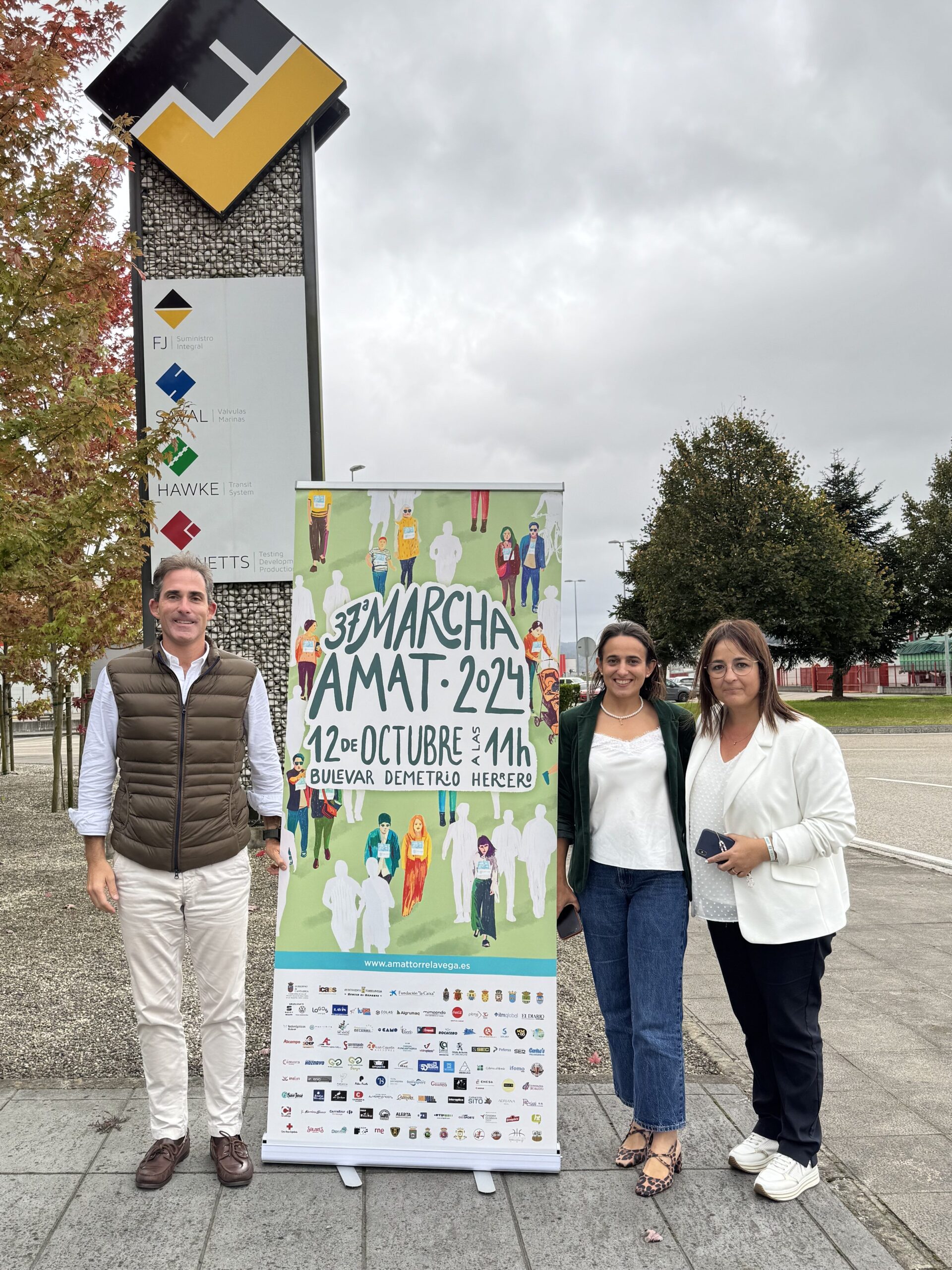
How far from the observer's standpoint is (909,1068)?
4.18m

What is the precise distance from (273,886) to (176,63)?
7323mm

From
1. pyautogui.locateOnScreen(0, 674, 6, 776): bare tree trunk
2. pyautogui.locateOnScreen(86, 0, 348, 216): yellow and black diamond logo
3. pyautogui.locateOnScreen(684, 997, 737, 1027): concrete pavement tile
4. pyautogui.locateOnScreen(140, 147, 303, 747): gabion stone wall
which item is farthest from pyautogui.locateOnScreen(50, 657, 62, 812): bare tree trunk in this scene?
pyautogui.locateOnScreen(684, 997, 737, 1027): concrete pavement tile

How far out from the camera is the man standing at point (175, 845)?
10.2 ft

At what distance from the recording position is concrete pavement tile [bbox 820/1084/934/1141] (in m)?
3.58

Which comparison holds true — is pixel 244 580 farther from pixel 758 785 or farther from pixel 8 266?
pixel 758 785

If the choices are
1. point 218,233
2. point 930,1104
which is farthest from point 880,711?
point 930,1104

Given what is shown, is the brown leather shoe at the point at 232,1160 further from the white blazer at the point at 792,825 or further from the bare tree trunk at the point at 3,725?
the bare tree trunk at the point at 3,725

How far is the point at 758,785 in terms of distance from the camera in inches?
120

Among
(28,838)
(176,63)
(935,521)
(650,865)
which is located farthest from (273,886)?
(935,521)

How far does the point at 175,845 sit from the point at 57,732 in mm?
10610

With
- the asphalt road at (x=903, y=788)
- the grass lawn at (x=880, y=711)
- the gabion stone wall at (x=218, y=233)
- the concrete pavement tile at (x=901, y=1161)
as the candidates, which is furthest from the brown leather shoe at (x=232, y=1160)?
the grass lawn at (x=880, y=711)

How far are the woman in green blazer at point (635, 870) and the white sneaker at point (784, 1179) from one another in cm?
28

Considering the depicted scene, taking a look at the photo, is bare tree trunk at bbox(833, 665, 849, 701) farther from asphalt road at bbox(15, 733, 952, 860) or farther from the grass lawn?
asphalt road at bbox(15, 733, 952, 860)

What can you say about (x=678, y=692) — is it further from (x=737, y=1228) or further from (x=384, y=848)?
(x=737, y=1228)
